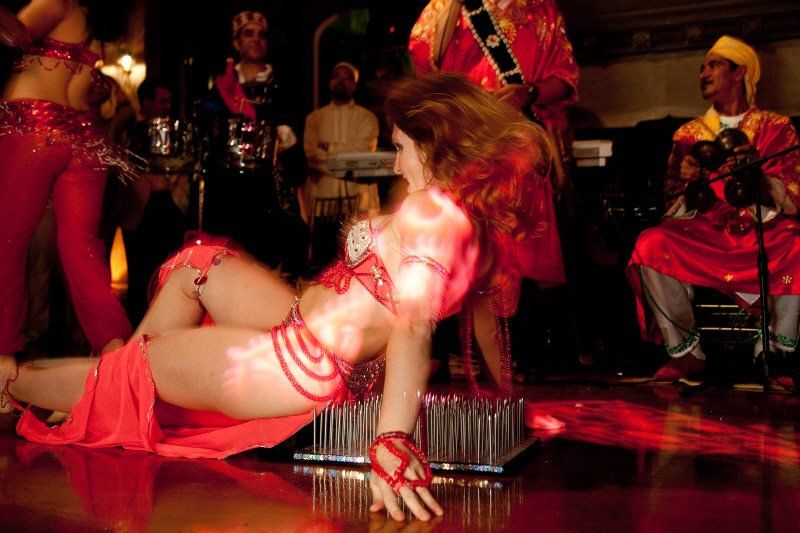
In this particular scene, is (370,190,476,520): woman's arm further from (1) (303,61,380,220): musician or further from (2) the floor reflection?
(1) (303,61,380,220): musician

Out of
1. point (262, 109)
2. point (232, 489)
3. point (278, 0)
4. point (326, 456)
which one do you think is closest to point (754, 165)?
point (326, 456)

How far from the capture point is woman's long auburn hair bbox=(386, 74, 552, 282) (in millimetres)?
1997

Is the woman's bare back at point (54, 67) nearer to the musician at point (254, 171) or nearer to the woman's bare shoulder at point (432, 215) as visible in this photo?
the musician at point (254, 171)

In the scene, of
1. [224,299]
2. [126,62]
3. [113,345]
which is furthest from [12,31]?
[126,62]

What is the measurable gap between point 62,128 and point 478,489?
85.2 inches

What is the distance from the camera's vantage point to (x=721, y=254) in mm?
4023

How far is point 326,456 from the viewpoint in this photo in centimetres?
223

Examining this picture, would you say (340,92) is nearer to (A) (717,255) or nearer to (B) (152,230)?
(B) (152,230)

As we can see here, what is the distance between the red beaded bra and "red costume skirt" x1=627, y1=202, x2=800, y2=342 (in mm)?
2313

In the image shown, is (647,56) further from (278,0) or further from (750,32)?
(278,0)

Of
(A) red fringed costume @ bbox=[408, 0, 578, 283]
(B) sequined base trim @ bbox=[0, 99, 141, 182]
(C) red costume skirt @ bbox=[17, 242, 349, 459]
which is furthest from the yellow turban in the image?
(C) red costume skirt @ bbox=[17, 242, 349, 459]

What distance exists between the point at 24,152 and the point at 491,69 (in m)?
1.83

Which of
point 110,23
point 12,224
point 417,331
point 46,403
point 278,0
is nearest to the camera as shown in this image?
point 417,331

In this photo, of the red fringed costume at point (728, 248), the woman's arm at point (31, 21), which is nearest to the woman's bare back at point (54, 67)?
the woman's arm at point (31, 21)
